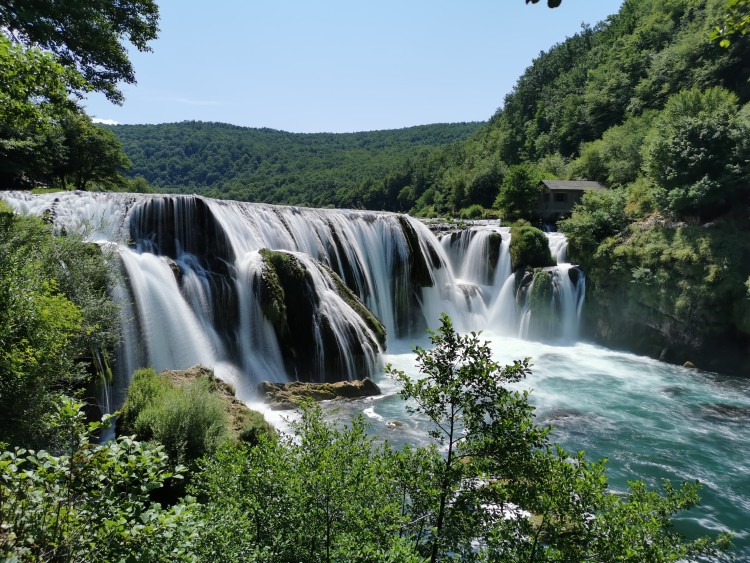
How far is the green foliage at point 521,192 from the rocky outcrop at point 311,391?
1225 inches

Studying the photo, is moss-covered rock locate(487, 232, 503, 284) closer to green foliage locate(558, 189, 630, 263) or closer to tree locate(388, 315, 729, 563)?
green foliage locate(558, 189, 630, 263)

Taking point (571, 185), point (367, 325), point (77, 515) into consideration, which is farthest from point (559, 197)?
point (77, 515)

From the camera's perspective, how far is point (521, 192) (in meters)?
42.8

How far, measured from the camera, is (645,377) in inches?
838

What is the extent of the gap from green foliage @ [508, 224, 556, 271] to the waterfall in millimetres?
4788

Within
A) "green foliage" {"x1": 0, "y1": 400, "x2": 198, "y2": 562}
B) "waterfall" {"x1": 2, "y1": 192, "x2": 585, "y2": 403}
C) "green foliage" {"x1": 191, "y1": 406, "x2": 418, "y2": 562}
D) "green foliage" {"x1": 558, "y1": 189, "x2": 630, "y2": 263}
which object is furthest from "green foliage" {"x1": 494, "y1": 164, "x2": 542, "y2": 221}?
"green foliage" {"x1": 0, "y1": 400, "x2": 198, "y2": 562}

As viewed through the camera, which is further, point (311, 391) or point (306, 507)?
point (311, 391)

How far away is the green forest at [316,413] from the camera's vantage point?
153 inches

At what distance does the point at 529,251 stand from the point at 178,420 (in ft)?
83.6

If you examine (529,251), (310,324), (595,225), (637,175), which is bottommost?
(310,324)

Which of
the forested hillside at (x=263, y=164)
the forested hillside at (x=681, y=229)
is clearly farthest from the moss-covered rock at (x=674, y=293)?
the forested hillside at (x=263, y=164)

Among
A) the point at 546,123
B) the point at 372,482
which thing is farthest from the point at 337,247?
the point at 546,123

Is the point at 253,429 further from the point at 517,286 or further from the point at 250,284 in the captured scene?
the point at 517,286

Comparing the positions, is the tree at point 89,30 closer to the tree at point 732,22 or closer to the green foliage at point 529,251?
the tree at point 732,22
